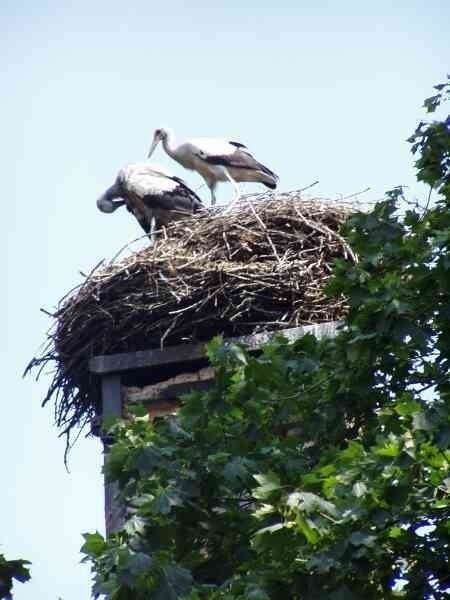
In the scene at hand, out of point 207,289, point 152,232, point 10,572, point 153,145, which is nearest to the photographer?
point 10,572

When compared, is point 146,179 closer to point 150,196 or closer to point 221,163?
point 150,196

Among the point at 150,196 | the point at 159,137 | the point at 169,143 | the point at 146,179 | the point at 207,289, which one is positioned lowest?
the point at 207,289

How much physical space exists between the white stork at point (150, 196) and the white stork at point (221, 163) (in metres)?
0.33

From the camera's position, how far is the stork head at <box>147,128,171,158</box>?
16.5 meters

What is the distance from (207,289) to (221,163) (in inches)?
116

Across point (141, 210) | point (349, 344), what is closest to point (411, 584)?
point (349, 344)

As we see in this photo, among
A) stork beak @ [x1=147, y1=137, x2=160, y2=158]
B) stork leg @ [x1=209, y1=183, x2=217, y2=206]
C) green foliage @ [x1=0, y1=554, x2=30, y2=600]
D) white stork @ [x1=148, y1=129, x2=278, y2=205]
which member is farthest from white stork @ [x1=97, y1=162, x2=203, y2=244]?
green foliage @ [x1=0, y1=554, x2=30, y2=600]

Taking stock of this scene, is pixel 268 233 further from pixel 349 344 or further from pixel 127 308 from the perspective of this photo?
pixel 349 344

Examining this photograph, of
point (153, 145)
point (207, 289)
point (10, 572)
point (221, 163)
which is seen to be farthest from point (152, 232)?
point (10, 572)

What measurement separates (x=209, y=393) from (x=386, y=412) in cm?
131

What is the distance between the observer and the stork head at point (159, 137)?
16.5 meters

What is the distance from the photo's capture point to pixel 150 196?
591 inches

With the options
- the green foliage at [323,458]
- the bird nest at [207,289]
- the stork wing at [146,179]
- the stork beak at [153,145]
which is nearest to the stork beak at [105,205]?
the stork wing at [146,179]

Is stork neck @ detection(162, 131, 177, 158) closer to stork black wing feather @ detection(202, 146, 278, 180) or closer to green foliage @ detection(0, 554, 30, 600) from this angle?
stork black wing feather @ detection(202, 146, 278, 180)
